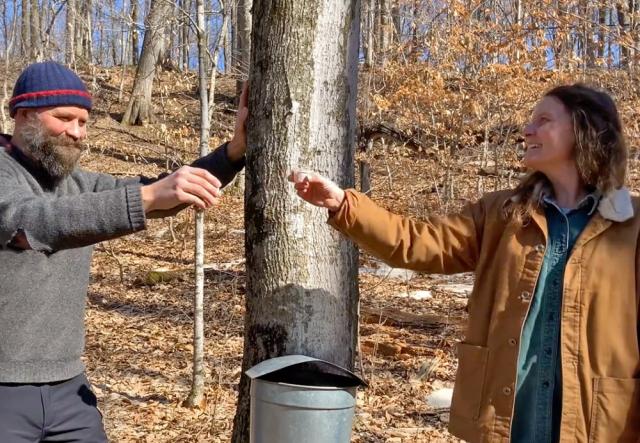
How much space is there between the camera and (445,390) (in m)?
6.23

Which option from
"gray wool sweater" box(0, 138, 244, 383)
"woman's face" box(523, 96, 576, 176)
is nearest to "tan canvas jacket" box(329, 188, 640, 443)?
"woman's face" box(523, 96, 576, 176)

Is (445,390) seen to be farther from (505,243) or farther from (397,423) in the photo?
(505,243)

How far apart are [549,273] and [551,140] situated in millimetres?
450

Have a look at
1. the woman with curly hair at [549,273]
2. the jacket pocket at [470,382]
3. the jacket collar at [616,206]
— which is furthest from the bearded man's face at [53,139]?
the jacket collar at [616,206]

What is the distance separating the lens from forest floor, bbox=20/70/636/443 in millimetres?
5738

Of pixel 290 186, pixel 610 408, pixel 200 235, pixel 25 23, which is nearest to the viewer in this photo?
pixel 610 408

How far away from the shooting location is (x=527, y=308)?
2412 millimetres

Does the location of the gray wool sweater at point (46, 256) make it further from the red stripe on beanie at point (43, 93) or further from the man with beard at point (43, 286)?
the red stripe on beanie at point (43, 93)

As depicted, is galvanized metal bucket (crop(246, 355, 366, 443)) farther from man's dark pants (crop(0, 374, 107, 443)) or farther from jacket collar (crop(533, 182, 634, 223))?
jacket collar (crop(533, 182, 634, 223))

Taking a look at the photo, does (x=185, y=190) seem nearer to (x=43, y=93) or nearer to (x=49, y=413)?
(x=43, y=93)

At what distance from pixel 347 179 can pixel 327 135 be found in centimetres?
20

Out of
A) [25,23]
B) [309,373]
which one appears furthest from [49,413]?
[25,23]

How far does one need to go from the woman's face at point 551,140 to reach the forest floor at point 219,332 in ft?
10.6

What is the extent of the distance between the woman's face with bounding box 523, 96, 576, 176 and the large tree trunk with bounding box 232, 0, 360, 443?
2.39ft
